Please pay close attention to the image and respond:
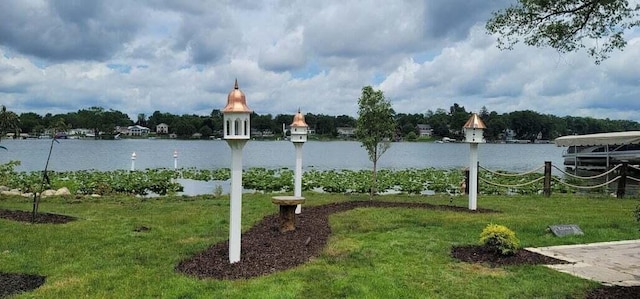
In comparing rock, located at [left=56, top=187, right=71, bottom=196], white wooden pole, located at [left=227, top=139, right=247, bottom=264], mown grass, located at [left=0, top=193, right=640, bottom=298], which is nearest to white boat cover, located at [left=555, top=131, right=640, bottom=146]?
mown grass, located at [left=0, top=193, right=640, bottom=298]

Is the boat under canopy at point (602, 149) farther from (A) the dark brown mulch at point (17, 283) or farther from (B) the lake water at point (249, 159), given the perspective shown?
(A) the dark brown mulch at point (17, 283)

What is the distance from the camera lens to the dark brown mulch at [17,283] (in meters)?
5.82

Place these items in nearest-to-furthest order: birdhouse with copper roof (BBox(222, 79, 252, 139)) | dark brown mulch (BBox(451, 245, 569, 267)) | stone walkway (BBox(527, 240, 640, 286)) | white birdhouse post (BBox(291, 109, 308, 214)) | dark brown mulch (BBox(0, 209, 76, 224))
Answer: stone walkway (BBox(527, 240, 640, 286)) < birdhouse with copper roof (BBox(222, 79, 252, 139)) < dark brown mulch (BBox(451, 245, 569, 267)) < dark brown mulch (BBox(0, 209, 76, 224)) < white birdhouse post (BBox(291, 109, 308, 214))

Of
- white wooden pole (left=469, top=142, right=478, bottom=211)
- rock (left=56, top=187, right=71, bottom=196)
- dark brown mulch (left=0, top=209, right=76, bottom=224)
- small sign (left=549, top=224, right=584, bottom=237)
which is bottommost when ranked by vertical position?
rock (left=56, top=187, right=71, bottom=196)

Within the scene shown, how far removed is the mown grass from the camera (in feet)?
19.1

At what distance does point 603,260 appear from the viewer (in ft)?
24.0

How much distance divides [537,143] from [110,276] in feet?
439

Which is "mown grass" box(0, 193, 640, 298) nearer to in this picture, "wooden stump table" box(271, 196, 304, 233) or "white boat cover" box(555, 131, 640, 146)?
"wooden stump table" box(271, 196, 304, 233)

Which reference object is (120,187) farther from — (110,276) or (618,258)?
(618,258)

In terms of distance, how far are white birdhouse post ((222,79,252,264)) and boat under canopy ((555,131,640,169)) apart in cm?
2469

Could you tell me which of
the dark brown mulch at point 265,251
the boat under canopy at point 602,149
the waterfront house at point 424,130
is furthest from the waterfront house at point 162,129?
the dark brown mulch at point 265,251

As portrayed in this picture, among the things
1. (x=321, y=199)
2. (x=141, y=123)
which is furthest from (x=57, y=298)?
(x=141, y=123)

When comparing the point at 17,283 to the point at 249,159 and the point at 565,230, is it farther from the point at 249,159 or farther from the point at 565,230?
the point at 249,159

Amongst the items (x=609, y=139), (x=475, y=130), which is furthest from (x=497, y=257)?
(x=609, y=139)
